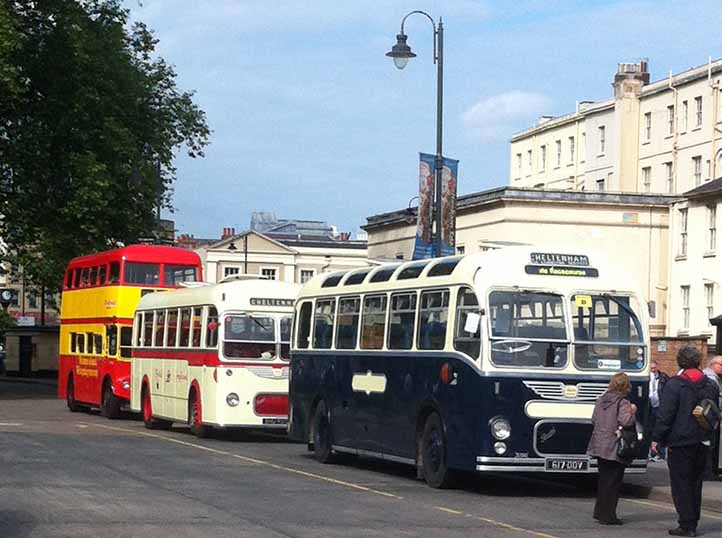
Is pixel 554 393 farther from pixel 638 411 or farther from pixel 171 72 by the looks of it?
pixel 171 72

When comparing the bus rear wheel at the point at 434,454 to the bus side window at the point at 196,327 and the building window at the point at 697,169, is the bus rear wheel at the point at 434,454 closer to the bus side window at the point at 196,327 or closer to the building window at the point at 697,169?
the bus side window at the point at 196,327

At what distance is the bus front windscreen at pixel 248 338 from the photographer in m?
29.8

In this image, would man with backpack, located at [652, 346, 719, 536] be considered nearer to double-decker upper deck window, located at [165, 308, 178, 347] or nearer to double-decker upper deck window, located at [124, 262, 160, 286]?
double-decker upper deck window, located at [165, 308, 178, 347]

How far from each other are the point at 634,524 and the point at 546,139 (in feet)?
291

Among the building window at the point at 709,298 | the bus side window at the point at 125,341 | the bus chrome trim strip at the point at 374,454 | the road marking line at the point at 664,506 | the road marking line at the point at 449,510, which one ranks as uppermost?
the building window at the point at 709,298

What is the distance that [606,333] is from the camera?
19750 mm

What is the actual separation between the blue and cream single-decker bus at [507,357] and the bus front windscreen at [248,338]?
806cm

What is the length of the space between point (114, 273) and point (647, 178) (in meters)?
55.1

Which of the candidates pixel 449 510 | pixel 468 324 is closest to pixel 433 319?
pixel 468 324

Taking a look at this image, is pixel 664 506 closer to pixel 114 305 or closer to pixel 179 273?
pixel 114 305

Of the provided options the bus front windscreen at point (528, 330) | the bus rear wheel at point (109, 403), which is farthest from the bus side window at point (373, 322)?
the bus rear wheel at point (109, 403)

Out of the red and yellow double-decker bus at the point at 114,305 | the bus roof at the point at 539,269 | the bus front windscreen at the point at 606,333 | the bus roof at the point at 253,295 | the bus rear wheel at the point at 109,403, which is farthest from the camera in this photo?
the bus rear wheel at the point at 109,403

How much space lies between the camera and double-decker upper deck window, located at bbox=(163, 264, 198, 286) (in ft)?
130

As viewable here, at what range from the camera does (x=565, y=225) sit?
7188 cm
